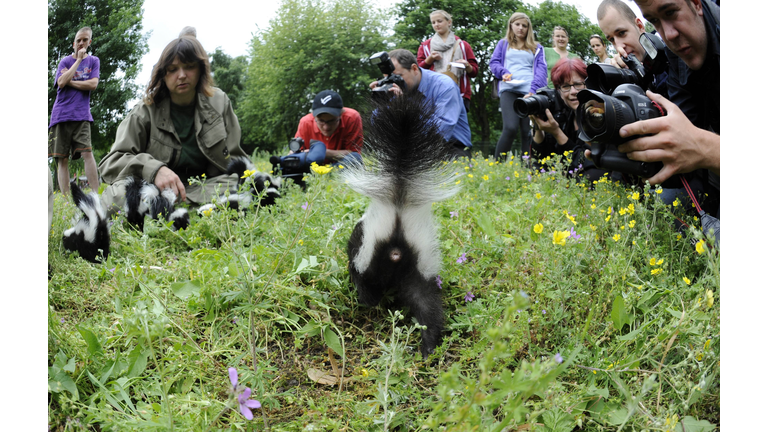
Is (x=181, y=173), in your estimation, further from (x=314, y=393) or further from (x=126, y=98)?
(x=314, y=393)

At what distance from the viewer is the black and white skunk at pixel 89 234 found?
2.27 metres

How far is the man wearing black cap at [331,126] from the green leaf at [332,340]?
302 centimetres

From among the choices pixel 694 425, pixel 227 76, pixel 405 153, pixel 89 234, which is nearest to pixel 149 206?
pixel 89 234

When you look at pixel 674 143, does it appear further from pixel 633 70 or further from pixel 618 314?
pixel 633 70

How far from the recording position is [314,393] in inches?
55.4

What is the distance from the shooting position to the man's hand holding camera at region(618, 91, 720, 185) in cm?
162

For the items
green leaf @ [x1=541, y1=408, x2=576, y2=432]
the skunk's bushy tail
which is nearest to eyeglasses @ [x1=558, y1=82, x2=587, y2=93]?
the skunk's bushy tail

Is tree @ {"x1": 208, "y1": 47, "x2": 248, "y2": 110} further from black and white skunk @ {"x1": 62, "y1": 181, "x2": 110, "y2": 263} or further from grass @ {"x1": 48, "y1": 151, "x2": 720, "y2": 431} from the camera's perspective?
grass @ {"x1": 48, "y1": 151, "x2": 720, "y2": 431}

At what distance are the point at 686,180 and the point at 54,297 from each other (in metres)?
2.63

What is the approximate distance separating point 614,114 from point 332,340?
128 cm

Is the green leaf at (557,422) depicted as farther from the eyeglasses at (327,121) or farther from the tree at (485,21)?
the eyeglasses at (327,121)

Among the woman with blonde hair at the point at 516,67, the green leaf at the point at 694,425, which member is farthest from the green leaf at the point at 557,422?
the woman with blonde hair at the point at 516,67

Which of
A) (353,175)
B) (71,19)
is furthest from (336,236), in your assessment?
(71,19)

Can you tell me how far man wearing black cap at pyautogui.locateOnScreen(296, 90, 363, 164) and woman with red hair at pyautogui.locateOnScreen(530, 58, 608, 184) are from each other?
1734 millimetres
